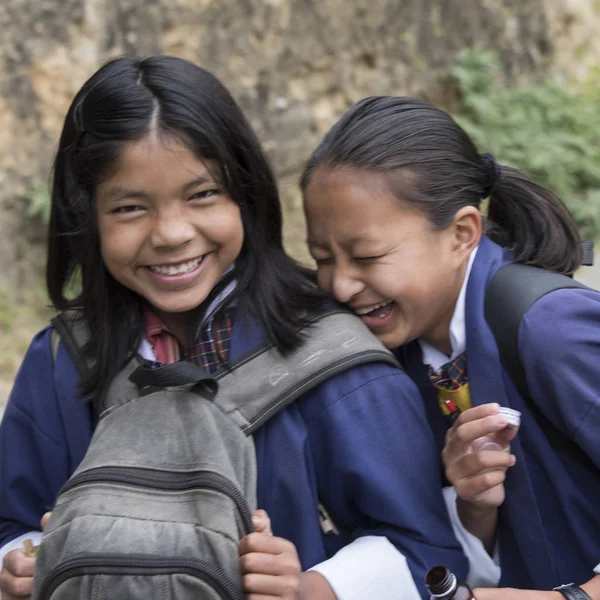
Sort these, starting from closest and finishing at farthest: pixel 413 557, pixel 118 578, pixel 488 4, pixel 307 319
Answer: pixel 118 578
pixel 413 557
pixel 307 319
pixel 488 4

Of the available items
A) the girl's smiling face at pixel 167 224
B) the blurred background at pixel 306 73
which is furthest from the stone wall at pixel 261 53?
the girl's smiling face at pixel 167 224

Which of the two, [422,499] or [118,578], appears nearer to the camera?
[118,578]

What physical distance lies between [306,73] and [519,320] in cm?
464

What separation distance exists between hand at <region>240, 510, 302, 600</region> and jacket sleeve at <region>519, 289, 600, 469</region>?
2.03ft

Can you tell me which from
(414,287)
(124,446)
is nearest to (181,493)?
(124,446)

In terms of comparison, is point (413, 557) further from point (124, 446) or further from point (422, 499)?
point (124, 446)

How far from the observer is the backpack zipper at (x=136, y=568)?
1624mm

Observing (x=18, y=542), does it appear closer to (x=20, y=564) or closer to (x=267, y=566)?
(x=20, y=564)

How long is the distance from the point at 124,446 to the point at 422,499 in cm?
64

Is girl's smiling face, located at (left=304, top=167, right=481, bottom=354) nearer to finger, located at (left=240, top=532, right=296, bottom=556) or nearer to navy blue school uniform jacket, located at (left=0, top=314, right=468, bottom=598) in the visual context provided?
navy blue school uniform jacket, located at (left=0, top=314, right=468, bottom=598)

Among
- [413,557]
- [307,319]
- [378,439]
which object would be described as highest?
[307,319]

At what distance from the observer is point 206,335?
6.98 ft

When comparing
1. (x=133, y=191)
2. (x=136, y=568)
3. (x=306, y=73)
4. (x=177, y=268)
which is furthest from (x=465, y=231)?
(x=306, y=73)

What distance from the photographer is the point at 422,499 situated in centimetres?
198
